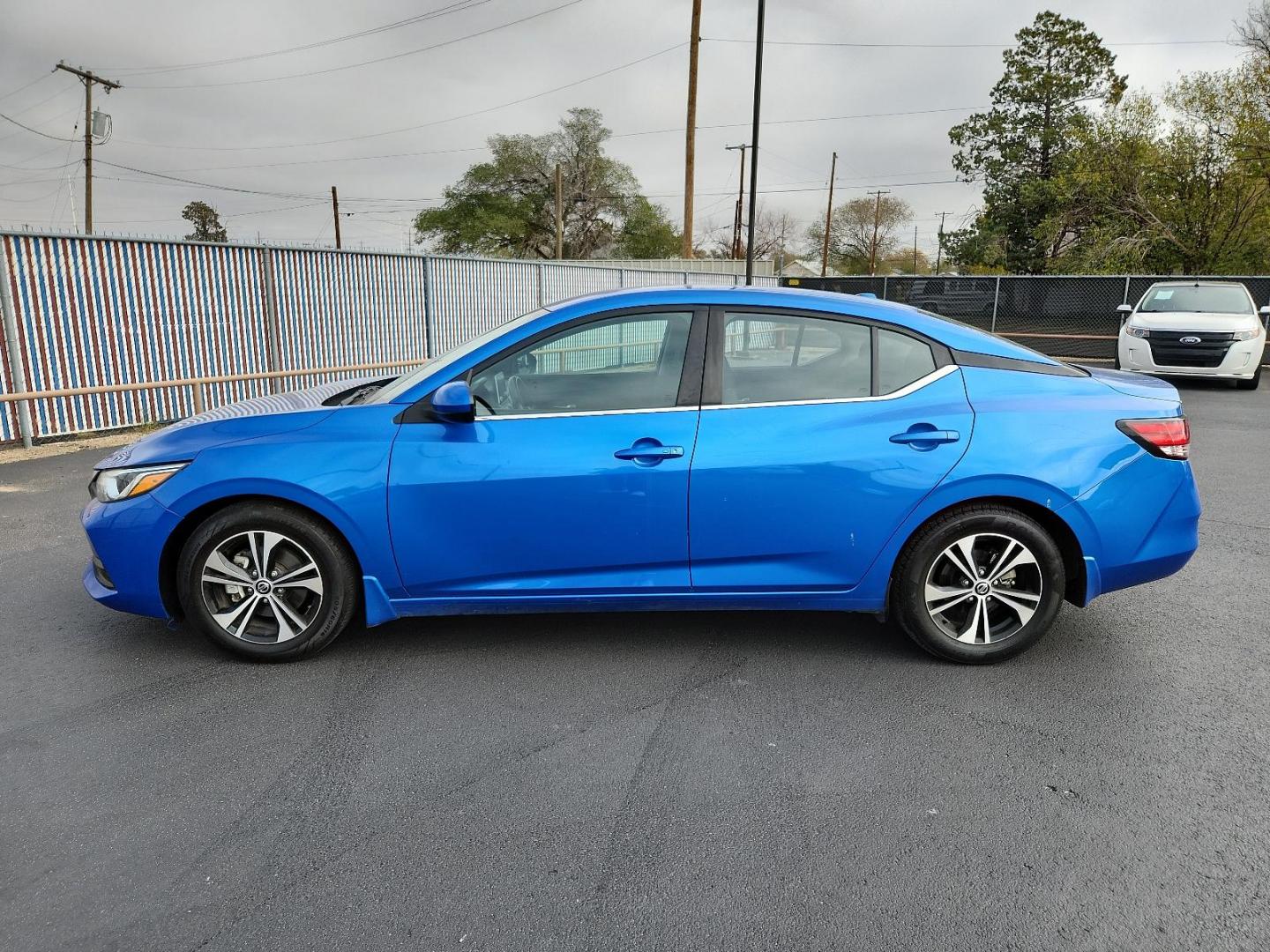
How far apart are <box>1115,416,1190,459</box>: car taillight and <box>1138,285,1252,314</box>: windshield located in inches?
513

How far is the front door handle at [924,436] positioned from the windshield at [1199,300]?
1364 centimetres

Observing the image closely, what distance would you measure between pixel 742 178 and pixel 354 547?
192ft

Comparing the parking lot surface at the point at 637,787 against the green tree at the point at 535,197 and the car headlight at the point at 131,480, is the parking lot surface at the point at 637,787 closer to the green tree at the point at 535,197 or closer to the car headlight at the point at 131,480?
the car headlight at the point at 131,480

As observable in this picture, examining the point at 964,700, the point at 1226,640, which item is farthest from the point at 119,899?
the point at 1226,640

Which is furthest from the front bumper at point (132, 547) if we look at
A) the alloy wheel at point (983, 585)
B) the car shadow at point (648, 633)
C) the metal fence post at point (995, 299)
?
the metal fence post at point (995, 299)

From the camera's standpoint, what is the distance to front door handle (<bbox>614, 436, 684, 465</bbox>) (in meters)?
3.45

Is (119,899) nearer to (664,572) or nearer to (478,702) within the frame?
(478,702)

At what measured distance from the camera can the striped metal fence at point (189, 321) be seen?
30.1 ft

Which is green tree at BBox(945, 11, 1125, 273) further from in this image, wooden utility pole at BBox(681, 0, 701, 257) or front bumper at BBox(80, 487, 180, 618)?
front bumper at BBox(80, 487, 180, 618)

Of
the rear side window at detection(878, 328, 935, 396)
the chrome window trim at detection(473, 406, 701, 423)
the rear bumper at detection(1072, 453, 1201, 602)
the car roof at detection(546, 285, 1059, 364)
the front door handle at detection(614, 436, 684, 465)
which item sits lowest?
the rear bumper at detection(1072, 453, 1201, 602)

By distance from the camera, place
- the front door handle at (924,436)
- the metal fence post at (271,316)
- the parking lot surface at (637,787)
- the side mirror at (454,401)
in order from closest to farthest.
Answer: the parking lot surface at (637,787)
the side mirror at (454,401)
the front door handle at (924,436)
the metal fence post at (271,316)

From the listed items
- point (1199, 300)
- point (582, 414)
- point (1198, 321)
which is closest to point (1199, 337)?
point (1198, 321)

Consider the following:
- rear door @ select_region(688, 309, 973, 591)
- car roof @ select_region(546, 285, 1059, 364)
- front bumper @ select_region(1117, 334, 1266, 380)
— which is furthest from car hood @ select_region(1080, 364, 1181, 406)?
front bumper @ select_region(1117, 334, 1266, 380)

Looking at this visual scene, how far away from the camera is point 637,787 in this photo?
279 cm
